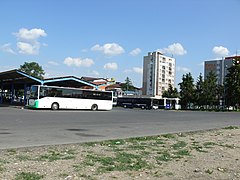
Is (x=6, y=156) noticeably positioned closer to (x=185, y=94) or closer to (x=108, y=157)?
(x=108, y=157)

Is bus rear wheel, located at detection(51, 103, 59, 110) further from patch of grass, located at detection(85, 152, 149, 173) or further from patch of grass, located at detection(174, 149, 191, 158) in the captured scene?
patch of grass, located at detection(85, 152, 149, 173)

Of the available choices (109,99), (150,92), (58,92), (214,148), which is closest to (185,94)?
(109,99)

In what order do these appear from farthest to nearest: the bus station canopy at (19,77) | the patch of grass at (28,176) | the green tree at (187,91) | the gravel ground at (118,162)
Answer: the green tree at (187,91)
the bus station canopy at (19,77)
the gravel ground at (118,162)
the patch of grass at (28,176)

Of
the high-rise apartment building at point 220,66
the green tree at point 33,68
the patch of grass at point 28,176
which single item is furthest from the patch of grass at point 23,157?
the high-rise apartment building at point 220,66

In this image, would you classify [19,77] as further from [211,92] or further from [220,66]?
[220,66]

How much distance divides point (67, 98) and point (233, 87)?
149ft

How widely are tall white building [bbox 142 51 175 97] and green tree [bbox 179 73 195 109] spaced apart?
4895 cm

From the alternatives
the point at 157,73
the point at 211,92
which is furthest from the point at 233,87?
the point at 157,73

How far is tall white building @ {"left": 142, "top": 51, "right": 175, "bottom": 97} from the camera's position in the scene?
429ft

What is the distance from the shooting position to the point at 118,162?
6.76 meters

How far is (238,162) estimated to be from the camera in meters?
7.34

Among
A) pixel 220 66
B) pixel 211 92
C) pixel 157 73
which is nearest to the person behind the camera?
pixel 211 92

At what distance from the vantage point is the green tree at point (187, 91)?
2975 inches

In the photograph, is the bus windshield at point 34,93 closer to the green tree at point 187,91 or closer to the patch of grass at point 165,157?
the patch of grass at point 165,157
